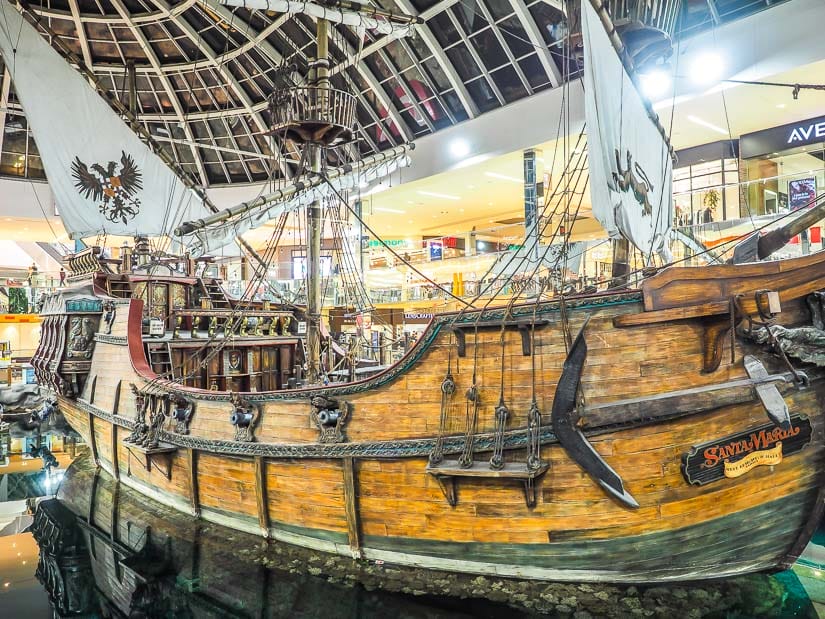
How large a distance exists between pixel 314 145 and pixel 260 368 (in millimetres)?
3490

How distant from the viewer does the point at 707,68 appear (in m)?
12.3

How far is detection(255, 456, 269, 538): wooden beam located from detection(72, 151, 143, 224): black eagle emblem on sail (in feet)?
22.3

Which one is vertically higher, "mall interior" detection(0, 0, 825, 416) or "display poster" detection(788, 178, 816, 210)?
"mall interior" detection(0, 0, 825, 416)

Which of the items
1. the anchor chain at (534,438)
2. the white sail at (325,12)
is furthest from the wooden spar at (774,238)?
the white sail at (325,12)

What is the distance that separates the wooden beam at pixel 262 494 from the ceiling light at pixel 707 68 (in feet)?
38.9

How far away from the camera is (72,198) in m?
9.56

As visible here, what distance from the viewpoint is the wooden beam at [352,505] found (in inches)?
189

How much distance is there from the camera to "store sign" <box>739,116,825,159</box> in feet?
45.0

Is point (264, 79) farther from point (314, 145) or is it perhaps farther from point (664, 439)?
point (664, 439)

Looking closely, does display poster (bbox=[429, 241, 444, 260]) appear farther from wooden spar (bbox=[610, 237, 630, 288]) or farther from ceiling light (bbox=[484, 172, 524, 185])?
wooden spar (bbox=[610, 237, 630, 288])

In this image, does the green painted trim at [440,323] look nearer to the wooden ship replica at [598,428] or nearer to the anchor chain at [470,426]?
the wooden ship replica at [598,428]

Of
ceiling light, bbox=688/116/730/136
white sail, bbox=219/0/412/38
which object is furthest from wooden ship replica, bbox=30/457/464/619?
ceiling light, bbox=688/116/730/136

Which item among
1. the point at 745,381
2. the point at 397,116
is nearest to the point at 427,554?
the point at 745,381

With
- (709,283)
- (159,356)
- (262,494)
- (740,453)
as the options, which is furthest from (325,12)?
(740,453)
